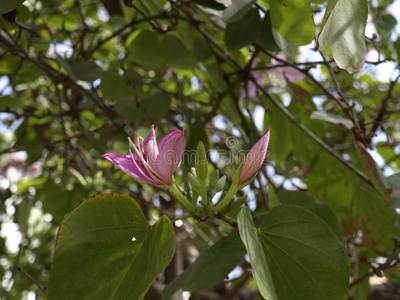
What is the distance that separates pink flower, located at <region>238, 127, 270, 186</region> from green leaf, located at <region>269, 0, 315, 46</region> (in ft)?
0.90

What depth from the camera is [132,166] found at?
819mm

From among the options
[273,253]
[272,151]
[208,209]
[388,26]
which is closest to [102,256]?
[208,209]

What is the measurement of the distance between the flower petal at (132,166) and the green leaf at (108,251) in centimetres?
5

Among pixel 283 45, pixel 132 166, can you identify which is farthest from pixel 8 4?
pixel 283 45

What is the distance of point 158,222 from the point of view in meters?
0.80

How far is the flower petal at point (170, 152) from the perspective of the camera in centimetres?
77

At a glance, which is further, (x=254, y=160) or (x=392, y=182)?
(x=392, y=182)

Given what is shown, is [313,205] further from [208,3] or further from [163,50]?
[163,50]

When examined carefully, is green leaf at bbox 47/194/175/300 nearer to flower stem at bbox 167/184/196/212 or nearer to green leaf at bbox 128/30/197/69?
flower stem at bbox 167/184/196/212

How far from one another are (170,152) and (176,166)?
32 mm

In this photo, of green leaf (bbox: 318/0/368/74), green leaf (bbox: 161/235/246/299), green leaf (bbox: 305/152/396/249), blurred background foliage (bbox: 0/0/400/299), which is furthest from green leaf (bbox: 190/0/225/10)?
green leaf (bbox: 305/152/396/249)

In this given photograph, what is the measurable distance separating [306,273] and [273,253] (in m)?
0.07

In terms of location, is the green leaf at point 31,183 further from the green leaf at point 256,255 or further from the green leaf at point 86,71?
the green leaf at point 256,255

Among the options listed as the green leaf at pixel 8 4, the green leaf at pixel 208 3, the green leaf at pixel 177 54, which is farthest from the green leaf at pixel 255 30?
the green leaf at pixel 8 4
